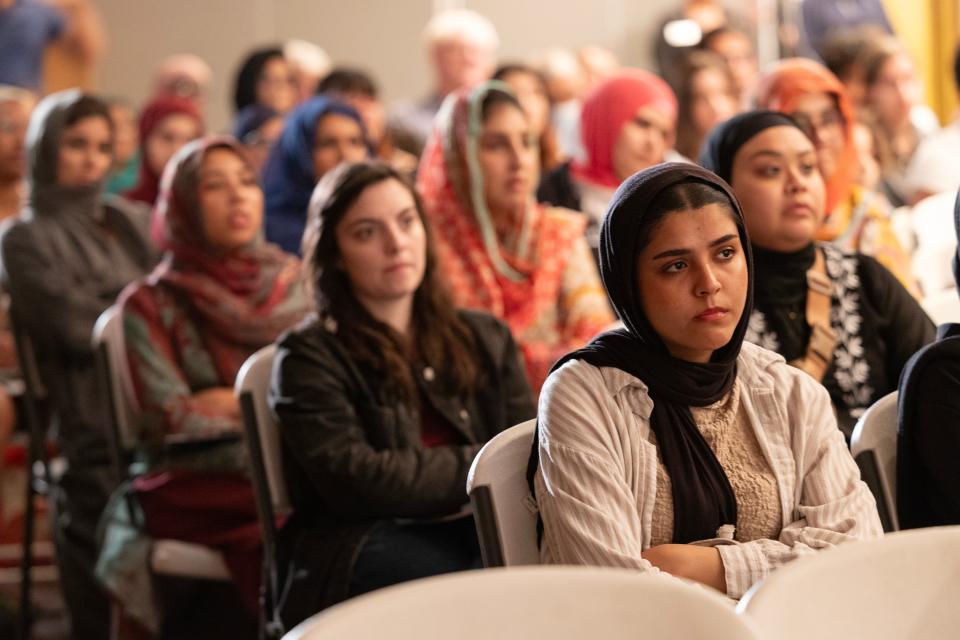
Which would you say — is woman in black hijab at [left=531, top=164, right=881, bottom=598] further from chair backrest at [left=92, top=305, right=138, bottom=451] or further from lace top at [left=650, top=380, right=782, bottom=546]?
chair backrest at [left=92, top=305, right=138, bottom=451]

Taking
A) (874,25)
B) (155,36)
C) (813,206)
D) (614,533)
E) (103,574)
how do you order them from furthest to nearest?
(155,36), (874,25), (103,574), (813,206), (614,533)

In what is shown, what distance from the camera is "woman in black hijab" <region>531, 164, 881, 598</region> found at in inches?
62.2

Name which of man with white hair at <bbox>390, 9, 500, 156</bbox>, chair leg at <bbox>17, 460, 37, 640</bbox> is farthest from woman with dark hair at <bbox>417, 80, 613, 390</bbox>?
man with white hair at <bbox>390, 9, 500, 156</bbox>

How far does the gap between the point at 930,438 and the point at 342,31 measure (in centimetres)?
680

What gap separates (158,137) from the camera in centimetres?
491

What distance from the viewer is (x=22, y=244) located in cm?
357

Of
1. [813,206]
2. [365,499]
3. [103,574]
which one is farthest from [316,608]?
[813,206]

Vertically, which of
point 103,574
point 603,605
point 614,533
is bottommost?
point 103,574

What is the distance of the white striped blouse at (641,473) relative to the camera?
5.08 feet

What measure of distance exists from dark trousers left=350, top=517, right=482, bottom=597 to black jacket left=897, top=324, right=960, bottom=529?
0.79 metres

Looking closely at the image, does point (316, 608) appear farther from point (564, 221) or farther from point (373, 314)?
point (564, 221)

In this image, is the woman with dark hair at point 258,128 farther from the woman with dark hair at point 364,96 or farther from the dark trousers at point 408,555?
the dark trousers at point 408,555

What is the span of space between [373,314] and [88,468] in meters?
1.25

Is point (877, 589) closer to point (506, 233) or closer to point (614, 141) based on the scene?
point (506, 233)
